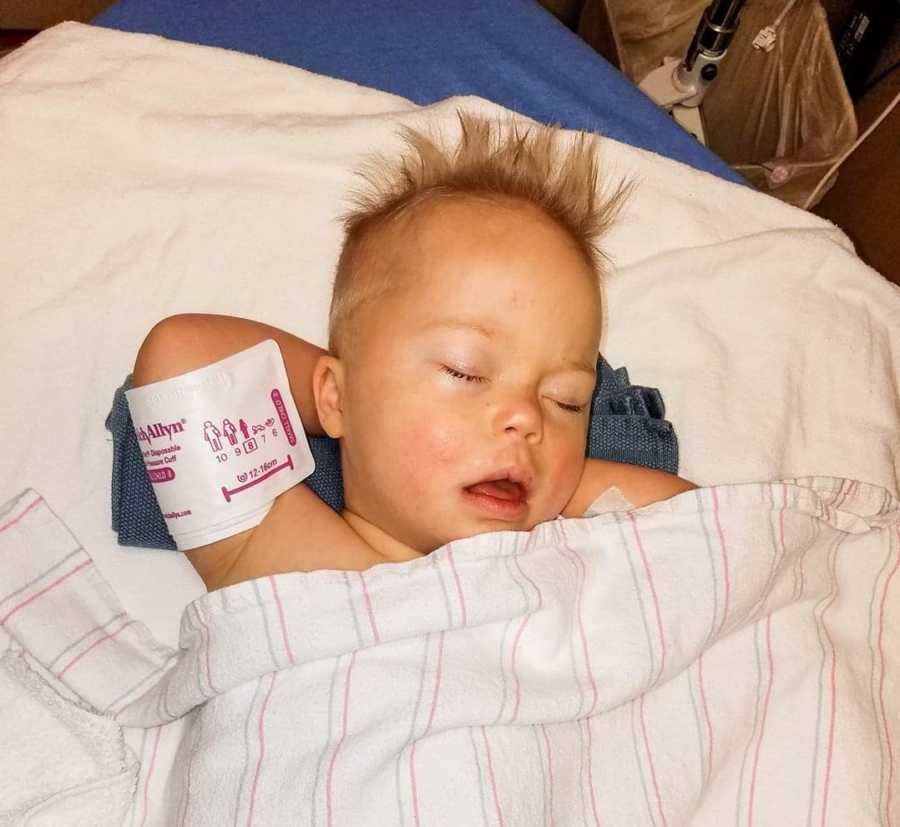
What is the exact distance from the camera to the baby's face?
0.92 metres

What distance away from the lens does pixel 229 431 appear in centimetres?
98

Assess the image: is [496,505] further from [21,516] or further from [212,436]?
[21,516]

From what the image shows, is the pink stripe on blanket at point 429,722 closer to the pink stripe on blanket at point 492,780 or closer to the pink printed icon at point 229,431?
the pink stripe on blanket at point 492,780

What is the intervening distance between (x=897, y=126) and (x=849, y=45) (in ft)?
0.81

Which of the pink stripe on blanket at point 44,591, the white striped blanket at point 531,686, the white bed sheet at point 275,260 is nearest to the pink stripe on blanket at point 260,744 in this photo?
the white striped blanket at point 531,686

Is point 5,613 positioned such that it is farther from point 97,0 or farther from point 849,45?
point 849,45

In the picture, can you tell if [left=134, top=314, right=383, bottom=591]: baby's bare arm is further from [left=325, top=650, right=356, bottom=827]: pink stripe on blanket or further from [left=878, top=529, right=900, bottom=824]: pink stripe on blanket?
[left=878, top=529, right=900, bottom=824]: pink stripe on blanket

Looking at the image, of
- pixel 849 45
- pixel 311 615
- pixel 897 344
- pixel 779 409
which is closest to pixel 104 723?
pixel 311 615

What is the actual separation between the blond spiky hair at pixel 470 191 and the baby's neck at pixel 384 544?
0.70 feet

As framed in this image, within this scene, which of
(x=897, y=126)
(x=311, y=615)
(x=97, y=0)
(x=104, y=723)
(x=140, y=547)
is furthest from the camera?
(x=97, y=0)

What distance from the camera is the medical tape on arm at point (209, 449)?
3.16 ft

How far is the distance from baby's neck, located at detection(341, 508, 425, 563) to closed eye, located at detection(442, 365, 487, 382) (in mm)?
221

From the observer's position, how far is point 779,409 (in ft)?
4.29

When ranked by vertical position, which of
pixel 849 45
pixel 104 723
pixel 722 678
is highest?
pixel 849 45
